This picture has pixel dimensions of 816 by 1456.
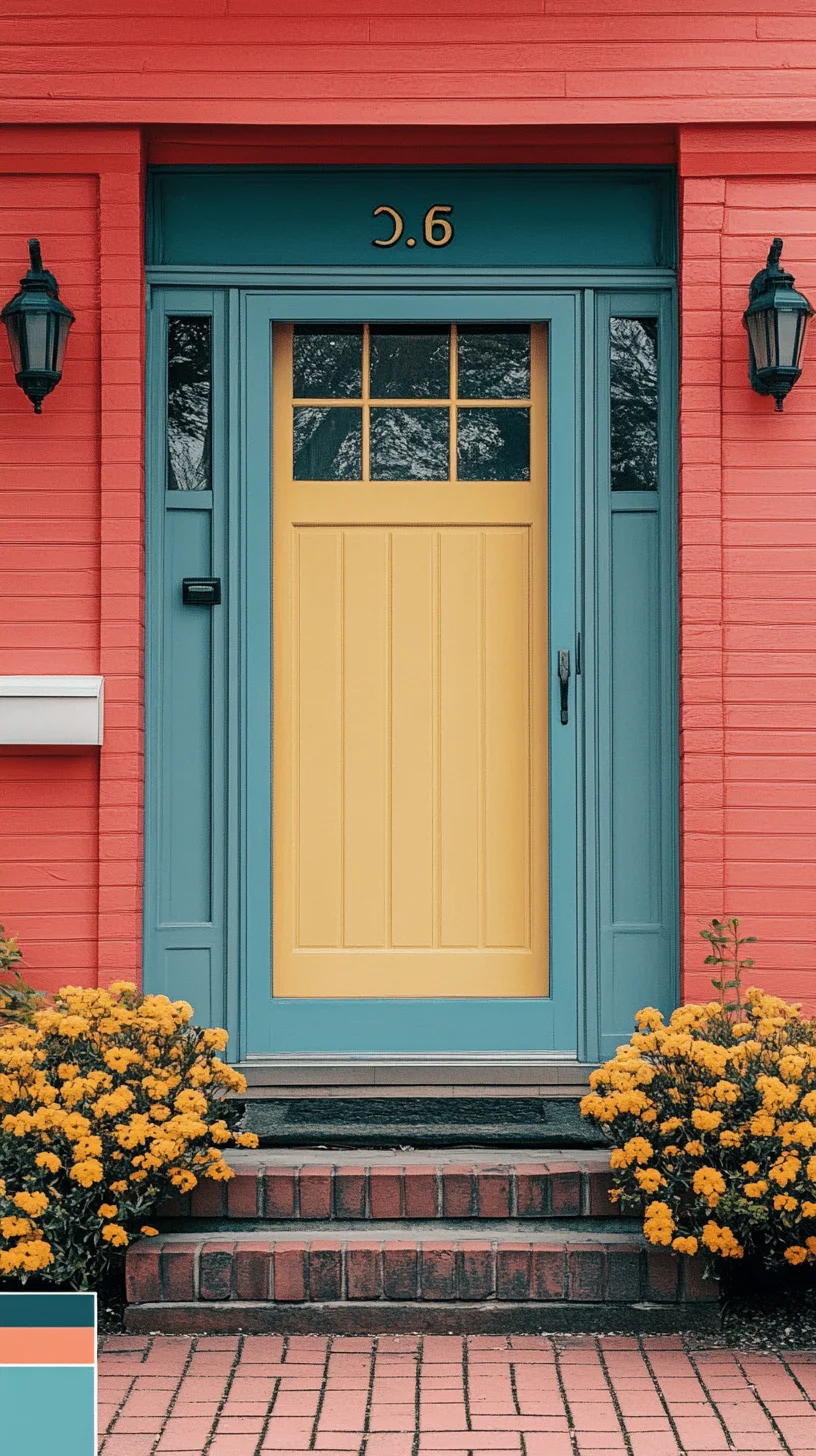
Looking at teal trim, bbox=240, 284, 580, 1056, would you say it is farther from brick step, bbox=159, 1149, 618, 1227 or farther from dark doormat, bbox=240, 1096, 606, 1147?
brick step, bbox=159, 1149, 618, 1227

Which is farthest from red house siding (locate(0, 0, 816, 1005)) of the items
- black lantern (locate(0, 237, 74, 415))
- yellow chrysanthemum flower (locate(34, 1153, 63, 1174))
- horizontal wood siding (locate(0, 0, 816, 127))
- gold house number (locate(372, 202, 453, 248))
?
yellow chrysanthemum flower (locate(34, 1153, 63, 1174))

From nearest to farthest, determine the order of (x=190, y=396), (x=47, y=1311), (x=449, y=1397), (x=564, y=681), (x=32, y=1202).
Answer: (x=47, y=1311), (x=449, y=1397), (x=32, y=1202), (x=564, y=681), (x=190, y=396)

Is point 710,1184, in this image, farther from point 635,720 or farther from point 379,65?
point 379,65

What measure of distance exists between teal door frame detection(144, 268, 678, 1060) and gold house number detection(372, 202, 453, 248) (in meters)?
0.11

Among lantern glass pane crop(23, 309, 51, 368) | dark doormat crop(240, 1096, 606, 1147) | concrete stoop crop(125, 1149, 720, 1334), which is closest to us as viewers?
concrete stoop crop(125, 1149, 720, 1334)

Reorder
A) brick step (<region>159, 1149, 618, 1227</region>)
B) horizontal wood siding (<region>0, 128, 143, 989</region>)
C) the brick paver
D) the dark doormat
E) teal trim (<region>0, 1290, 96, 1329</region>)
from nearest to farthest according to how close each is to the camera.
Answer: teal trim (<region>0, 1290, 96, 1329</region>) < the brick paver < brick step (<region>159, 1149, 618, 1227</region>) < the dark doormat < horizontal wood siding (<region>0, 128, 143, 989</region>)

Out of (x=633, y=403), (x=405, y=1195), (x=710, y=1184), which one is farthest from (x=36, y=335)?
(x=710, y=1184)

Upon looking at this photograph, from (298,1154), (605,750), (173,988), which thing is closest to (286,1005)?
(173,988)

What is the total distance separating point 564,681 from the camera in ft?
15.4

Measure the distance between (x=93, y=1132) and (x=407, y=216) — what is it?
3049 millimetres

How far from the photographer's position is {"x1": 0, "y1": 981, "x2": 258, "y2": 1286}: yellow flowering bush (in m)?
3.59

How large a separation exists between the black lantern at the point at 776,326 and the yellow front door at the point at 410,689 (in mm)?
713

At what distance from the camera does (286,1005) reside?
4.72 metres

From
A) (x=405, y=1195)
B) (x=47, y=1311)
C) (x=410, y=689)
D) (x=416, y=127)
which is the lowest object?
(x=405, y=1195)
